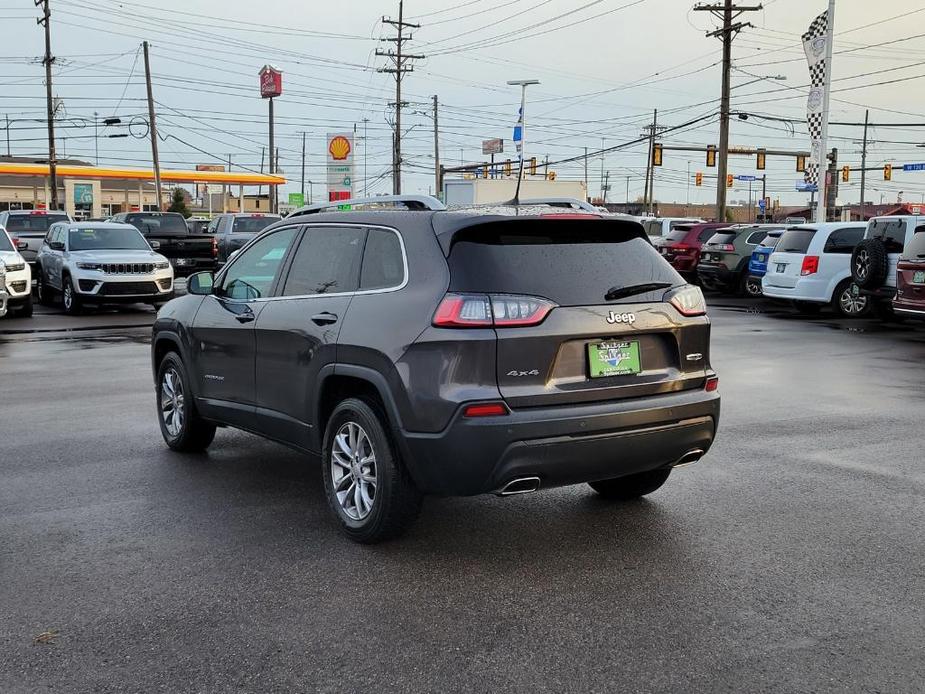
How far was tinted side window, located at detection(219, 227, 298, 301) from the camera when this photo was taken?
20.6 feet

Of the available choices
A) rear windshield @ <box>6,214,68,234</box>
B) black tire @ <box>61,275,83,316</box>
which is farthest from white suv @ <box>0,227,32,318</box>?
rear windshield @ <box>6,214,68,234</box>

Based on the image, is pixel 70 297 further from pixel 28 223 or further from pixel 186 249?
pixel 28 223

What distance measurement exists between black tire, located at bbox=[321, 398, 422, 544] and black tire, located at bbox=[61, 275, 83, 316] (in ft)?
50.7

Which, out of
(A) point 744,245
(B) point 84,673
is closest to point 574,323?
(B) point 84,673

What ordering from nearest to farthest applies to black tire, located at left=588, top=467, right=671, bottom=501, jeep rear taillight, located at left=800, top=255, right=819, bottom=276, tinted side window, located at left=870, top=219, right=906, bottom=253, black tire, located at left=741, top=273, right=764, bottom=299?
black tire, located at left=588, top=467, right=671, bottom=501, tinted side window, located at left=870, top=219, right=906, bottom=253, jeep rear taillight, located at left=800, top=255, right=819, bottom=276, black tire, located at left=741, top=273, right=764, bottom=299

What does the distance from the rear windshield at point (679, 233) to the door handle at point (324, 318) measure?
25.1 m

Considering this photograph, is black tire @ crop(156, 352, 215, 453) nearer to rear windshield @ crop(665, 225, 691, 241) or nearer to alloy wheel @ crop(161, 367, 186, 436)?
alloy wheel @ crop(161, 367, 186, 436)

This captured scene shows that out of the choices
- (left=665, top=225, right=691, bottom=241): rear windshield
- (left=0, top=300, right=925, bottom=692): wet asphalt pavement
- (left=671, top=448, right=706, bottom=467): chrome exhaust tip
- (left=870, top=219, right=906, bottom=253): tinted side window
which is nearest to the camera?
(left=0, top=300, right=925, bottom=692): wet asphalt pavement

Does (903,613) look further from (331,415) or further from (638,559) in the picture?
(331,415)

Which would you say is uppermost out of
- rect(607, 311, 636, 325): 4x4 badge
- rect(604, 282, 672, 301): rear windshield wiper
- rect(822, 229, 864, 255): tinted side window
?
rect(822, 229, 864, 255): tinted side window

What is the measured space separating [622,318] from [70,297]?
16.9 metres

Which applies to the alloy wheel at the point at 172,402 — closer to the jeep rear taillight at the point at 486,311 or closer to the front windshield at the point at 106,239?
the jeep rear taillight at the point at 486,311

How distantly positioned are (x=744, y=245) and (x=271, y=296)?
21.8 metres

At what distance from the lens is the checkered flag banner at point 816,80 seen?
3356 centimetres
